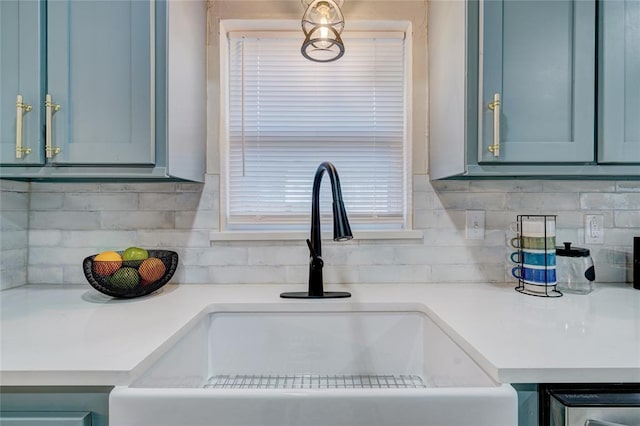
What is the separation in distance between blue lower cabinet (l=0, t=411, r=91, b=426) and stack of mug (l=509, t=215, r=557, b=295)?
4.54 ft

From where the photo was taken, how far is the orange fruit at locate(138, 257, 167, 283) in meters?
Answer: 1.12

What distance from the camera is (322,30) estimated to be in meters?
1.14

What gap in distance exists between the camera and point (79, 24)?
1.03 m

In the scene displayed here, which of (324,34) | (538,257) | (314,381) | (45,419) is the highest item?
(324,34)

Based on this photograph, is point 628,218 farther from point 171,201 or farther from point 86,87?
point 86,87

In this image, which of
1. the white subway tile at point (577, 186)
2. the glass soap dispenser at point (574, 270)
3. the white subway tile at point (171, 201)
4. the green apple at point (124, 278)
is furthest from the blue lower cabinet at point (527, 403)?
the white subway tile at point (171, 201)

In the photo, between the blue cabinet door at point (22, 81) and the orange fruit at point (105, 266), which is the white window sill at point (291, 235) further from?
the blue cabinet door at point (22, 81)

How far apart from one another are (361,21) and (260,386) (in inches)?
58.4

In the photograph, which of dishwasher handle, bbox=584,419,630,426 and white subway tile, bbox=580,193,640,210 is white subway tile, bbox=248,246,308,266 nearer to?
dishwasher handle, bbox=584,419,630,426

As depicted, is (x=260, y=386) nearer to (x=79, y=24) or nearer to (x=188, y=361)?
(x=188, y=361)

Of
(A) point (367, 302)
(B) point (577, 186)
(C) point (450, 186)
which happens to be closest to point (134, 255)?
(A) point (367, 302)

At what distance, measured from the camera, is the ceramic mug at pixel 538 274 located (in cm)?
117

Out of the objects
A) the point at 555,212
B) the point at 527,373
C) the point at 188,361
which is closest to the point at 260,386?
the point at 188,361

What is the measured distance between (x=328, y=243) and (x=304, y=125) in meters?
0.54
